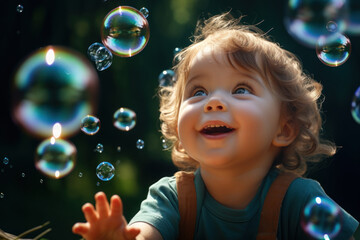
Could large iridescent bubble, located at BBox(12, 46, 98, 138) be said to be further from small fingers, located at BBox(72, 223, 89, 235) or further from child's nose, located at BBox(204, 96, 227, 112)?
small fingers, located at BBox(72, 223, 89, 235)

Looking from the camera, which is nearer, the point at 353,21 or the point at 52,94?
the point at 353,21

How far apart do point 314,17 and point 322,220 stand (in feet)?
2.76

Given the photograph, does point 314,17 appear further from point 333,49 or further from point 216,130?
point 216,130

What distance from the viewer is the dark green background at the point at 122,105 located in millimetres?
3457

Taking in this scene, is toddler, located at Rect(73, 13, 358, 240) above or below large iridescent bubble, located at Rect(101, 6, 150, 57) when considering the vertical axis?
below

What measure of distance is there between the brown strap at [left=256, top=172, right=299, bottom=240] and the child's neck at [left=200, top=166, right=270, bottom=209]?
0.06m

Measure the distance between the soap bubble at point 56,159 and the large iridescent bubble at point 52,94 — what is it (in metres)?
0.27

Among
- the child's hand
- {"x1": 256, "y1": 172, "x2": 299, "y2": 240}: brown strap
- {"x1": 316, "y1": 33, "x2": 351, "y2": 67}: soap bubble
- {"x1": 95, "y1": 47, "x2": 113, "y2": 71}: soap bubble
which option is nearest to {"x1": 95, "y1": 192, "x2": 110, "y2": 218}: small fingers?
the child's hand

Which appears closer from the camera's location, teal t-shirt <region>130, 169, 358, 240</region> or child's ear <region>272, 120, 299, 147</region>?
teal t-shirt <region>130, 169, 358, 240</region>

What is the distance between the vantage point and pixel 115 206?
1.40 metres

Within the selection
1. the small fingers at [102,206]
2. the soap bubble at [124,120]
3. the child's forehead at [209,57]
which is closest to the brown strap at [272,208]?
the child's forehead at [209,57]

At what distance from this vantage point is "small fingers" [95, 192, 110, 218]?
4.57 ft

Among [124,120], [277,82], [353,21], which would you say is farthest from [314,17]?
[124,120]

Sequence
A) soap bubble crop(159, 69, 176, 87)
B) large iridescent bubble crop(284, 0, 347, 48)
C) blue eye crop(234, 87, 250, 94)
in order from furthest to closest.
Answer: soap bubble crop(159, 69, 176, 87), large iridescent bubble crop(284, 0, 347, 48), blue eye crop(234, 87, 250, 94)
